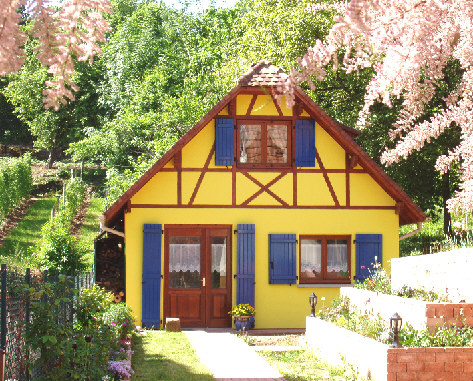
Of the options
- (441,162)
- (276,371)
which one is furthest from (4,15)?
(276,371)

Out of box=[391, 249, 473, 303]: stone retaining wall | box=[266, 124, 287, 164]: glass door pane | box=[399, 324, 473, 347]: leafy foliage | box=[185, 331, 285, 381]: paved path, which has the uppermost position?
box=[266, 124, 287, 164]: glass door pane

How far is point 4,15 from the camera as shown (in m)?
2.46

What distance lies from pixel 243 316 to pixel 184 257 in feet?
6.14

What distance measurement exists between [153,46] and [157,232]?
24.9 metres

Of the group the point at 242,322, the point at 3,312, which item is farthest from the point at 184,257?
the point at 3,312

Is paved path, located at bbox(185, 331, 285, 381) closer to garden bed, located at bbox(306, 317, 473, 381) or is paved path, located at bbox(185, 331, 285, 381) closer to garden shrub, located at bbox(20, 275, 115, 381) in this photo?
garden bed, located at bbox(306, 317, 473, 381)

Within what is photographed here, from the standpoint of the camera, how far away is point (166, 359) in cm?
1147

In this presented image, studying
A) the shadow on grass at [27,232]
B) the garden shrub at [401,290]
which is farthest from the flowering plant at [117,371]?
the shadow on grass at [27,232]

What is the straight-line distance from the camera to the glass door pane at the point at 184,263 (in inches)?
649

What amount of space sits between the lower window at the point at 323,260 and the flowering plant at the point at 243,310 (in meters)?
1.40

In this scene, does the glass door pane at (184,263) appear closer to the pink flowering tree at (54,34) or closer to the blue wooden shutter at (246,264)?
the blue wooden shutter at (246,264)

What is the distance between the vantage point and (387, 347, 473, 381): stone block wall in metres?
8.43

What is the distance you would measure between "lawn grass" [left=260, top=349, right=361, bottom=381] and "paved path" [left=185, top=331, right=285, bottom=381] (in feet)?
0.50

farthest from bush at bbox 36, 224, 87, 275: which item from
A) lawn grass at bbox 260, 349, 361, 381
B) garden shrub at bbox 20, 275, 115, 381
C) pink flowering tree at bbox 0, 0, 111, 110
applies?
pink flowering tree at bbox 0, 0, 111, 110
